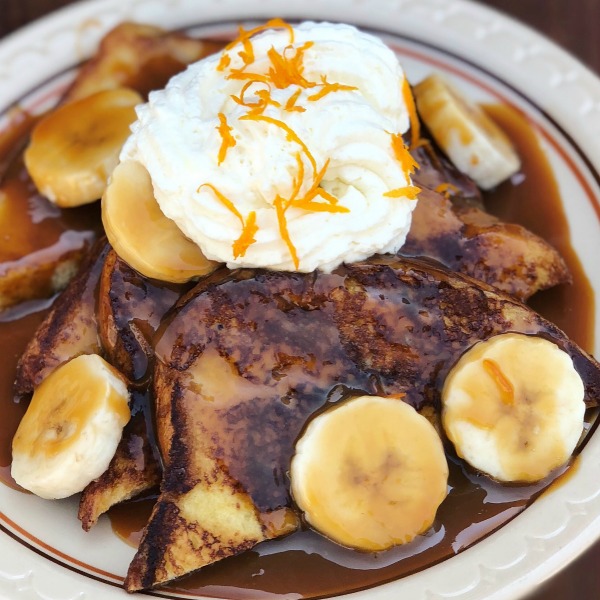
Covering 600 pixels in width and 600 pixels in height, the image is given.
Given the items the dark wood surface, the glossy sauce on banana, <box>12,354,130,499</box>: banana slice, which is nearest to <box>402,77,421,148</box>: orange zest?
the glossy sauce on banana

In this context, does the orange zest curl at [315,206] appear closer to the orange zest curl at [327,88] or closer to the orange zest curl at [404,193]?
the orange zest curl at [404,193]

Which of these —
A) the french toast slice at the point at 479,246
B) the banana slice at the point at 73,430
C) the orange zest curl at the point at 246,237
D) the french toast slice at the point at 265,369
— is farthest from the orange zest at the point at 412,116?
the banana slice at the point at 73,430

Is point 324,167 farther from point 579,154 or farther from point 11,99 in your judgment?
point 11,99

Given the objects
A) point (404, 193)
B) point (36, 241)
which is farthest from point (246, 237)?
point (36, 241)

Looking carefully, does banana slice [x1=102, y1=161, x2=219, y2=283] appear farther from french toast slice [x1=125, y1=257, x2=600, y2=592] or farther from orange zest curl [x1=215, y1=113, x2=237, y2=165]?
orange zest curl [x1=215, y1=113, x2=237, y2=165]

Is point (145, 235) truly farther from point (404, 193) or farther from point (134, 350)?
point (404, 193)

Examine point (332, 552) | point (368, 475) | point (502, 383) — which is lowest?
point (332, 552)
